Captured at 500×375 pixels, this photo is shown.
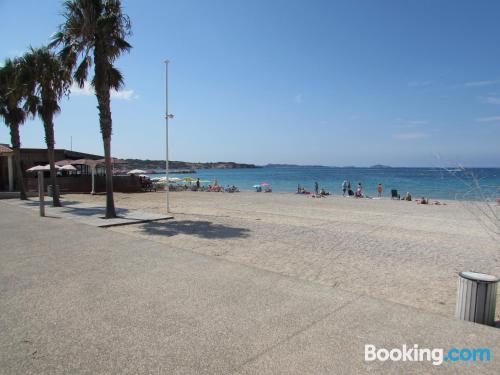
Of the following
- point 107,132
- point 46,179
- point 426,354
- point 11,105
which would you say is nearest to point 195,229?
point 107,132

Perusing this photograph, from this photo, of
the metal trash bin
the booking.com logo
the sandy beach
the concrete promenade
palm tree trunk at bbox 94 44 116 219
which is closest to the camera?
the concrete promenade

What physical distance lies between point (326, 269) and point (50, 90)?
50.4 feet

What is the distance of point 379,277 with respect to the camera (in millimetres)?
5754

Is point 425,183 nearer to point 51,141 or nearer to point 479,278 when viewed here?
point 51,141

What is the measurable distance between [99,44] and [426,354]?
12846 millimetres

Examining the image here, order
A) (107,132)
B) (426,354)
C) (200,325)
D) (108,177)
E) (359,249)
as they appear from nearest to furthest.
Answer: (426,354) → (200,325) → (359,249) → (108,177) → (107,132)

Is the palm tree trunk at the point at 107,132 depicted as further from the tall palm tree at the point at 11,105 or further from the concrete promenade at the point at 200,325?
the tall palm tree at the point at 11,105

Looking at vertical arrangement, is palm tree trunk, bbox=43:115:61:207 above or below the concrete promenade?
above

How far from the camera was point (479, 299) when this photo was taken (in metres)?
3.89

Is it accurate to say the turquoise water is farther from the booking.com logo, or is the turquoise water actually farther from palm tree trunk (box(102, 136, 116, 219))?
palm tree trunk (box(102, 136, 116, 219))

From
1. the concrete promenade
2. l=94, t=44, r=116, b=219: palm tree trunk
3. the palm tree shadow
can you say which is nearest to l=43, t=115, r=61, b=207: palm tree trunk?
l=94, t=44, r=116, b=219: palm tree trunk

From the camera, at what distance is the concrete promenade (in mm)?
3084

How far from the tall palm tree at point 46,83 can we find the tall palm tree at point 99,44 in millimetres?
3081

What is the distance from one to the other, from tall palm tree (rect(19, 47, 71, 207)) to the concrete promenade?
39.8 feet
